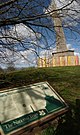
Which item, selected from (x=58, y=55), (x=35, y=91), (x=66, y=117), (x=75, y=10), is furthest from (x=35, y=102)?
(x=58, y=55)

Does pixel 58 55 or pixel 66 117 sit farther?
pixel 58 55

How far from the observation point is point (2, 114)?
341cm

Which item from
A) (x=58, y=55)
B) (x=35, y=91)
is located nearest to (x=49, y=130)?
(x=35, y=91)

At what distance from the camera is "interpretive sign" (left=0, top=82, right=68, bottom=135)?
11.0ft

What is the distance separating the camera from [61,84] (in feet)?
33.9

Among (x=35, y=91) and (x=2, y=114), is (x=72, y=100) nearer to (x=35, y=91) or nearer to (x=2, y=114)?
(x=35, y=91)

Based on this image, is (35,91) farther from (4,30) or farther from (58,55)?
(58,55)

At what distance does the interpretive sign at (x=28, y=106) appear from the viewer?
11.0 ft

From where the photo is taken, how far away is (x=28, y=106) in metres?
3.78

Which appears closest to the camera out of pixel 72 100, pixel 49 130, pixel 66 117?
pixel 66 117

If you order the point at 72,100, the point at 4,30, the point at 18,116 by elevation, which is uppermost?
the point at 4,30

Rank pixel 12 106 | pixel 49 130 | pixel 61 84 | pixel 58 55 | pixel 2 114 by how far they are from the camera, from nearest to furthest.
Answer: pixel 2 114
pixel 12 106
pixel 49 130
pixel 61 84
pixel 58 55

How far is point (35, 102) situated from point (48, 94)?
396 millimetres

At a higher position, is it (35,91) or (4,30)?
(4,30)
